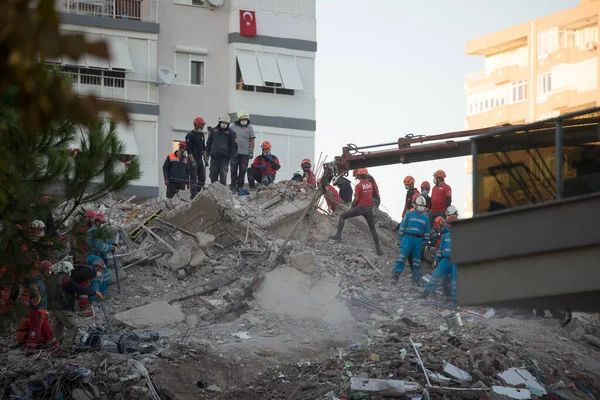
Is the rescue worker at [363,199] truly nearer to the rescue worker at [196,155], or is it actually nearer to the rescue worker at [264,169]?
the rescue worker at [264,169]

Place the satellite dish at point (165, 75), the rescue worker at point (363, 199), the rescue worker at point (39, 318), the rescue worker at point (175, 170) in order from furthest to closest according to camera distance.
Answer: the satellite dish at point (165, 75) < the rescue worker at point (175, 170) < the rescue worker at point (363, 199) < the rescue worker at point (39, 318)

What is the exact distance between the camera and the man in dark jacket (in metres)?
23.5

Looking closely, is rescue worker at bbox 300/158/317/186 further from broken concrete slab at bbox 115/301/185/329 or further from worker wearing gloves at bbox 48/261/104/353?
worker wearing gloves at bbox 48/261/104/353

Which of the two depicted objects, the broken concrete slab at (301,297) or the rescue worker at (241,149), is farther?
the rescue worker at (241,149)

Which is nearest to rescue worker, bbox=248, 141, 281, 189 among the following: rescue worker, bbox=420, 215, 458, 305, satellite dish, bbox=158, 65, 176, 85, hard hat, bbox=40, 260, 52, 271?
rescue worker, bbox=420, 215, 458, 305

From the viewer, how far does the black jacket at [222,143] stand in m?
23.5

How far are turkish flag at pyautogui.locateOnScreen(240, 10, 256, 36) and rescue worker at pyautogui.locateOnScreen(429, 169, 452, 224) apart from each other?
18.1 meters

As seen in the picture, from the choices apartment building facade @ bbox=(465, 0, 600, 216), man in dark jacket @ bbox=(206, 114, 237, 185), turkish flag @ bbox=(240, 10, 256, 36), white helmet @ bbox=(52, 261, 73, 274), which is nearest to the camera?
white helmet @ bbox=(52, 261, 73, 274)

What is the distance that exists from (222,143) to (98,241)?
6392 millimetres

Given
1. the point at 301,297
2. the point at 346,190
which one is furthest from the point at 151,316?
the point at 346,190

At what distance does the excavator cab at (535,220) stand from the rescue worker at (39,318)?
22.3ft

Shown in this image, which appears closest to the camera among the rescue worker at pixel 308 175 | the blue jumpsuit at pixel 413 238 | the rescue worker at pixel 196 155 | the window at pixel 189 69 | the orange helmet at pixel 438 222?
the blue jumpsuit at pixel 413 238

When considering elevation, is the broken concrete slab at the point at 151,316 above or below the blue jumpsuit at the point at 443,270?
below

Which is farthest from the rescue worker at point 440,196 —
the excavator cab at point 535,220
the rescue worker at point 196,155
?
the excavator cab at point 535,220
